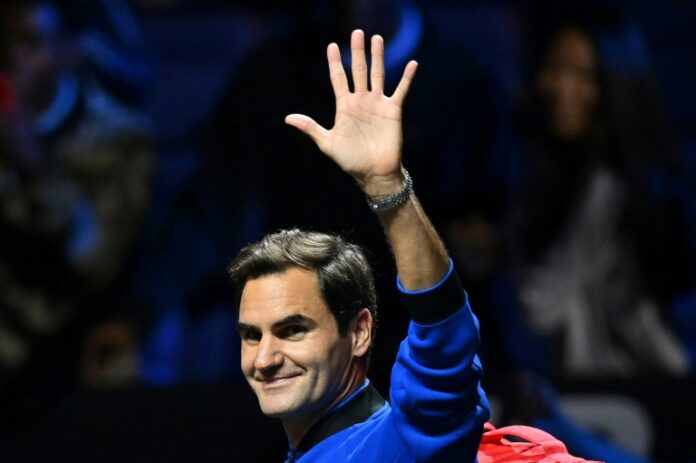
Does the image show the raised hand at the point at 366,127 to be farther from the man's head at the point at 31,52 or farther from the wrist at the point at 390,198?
the man's head at the point at 31,52

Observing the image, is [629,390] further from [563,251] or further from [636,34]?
[636,34]

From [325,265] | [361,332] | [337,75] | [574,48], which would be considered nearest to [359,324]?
[361,332]

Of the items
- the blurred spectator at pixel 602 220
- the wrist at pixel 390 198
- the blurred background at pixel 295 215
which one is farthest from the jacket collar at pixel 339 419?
the blurred spectator at pixel 602 220

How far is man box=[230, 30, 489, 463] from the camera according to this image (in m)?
2.25

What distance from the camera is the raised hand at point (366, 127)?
7.60 ft

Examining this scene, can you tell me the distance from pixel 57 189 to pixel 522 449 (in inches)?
118

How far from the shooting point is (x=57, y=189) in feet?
16.8

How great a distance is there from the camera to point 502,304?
4.45 meters

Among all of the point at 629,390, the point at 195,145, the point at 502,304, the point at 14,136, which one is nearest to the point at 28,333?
the point at 14,136

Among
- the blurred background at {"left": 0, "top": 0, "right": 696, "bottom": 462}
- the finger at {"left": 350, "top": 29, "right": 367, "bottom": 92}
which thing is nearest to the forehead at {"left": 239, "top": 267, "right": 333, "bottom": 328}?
the finger at {"left": 350, "top": 29, "right": 367, "bottom": 92}

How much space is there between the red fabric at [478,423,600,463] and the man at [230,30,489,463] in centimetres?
20

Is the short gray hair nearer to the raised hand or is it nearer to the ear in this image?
the ear

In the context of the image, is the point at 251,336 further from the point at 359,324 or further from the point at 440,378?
the point at 440,378

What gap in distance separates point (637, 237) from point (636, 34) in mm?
791
